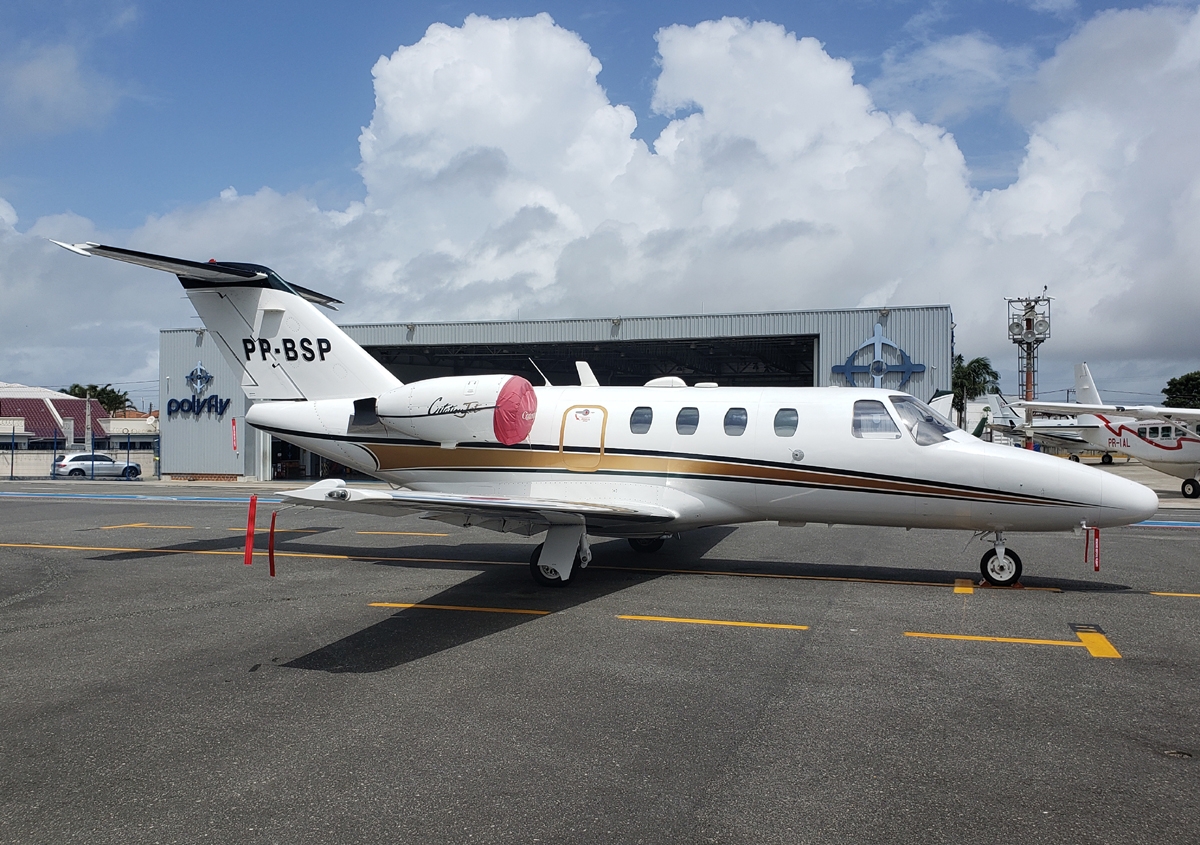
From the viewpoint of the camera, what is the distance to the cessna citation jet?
9.84 m

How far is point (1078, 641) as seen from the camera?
7.66m

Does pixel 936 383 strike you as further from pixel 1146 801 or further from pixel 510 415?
pixel 1146 801

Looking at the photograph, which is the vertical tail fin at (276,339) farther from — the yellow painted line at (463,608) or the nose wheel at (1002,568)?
the nose wheel at (1002,568)

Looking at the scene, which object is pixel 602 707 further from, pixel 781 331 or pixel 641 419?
pixel 781 331

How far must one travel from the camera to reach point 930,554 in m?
13.4

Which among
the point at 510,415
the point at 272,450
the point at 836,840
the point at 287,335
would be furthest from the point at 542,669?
the point at 272,450

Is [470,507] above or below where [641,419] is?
below

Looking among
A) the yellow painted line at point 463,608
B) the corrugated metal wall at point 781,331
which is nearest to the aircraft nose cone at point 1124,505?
the yellow painted line at point 463,608

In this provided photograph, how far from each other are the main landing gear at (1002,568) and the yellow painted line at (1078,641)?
230cm

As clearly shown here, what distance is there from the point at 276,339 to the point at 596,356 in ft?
89.3

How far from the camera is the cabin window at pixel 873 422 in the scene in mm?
10289

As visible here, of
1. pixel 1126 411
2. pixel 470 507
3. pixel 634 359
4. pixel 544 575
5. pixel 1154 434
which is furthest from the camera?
pixel 634 359

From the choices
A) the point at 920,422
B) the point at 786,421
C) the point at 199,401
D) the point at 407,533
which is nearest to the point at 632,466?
the point at 786,421

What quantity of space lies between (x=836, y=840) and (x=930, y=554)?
10.4m
